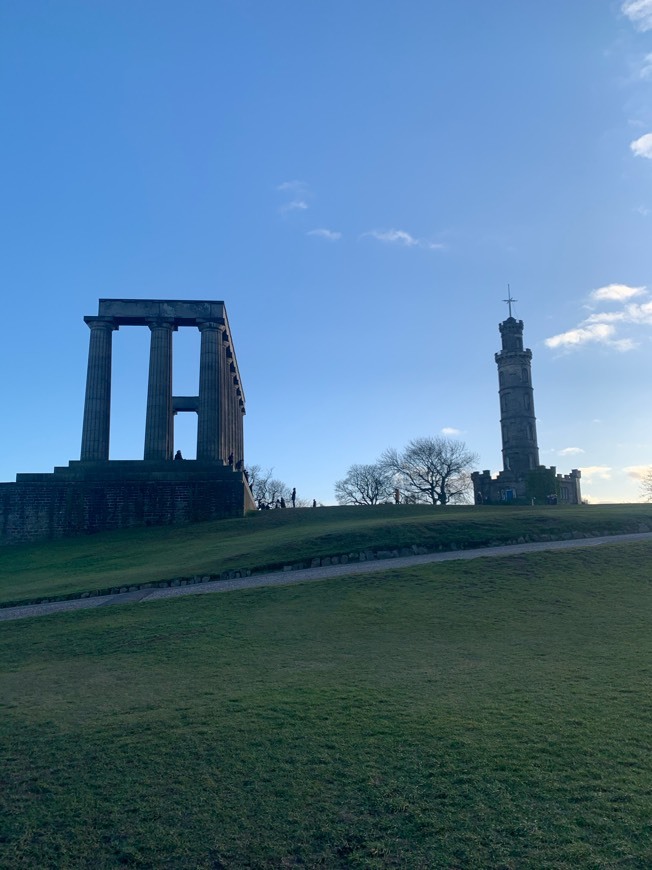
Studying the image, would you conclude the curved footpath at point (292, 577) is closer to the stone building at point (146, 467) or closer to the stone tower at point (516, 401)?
the stone building at point (146, 467)

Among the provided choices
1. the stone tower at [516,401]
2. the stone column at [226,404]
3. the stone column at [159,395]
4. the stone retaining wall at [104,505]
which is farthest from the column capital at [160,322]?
the stone tower at [516,401]

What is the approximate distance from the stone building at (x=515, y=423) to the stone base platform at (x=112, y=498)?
33.6m

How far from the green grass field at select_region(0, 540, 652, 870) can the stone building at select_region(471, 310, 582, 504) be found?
55573mm

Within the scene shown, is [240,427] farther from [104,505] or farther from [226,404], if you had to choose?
[104,505]

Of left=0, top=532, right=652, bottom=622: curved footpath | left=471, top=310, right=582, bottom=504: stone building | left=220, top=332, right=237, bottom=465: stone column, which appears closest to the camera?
left=0, top=532, right=652, bottom=622: curved footpath

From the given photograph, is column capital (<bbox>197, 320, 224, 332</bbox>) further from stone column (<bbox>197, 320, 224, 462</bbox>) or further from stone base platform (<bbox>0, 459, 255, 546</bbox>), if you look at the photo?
stone base platform (<bbox>0, 459, 255, 546</bbox>)

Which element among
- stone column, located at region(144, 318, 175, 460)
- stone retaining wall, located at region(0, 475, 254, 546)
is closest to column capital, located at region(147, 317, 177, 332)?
stone column, located at region(144, 318, 175, 460)

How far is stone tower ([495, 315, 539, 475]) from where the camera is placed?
7531 centimetres

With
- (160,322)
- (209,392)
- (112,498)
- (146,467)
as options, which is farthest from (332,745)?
(160,322)

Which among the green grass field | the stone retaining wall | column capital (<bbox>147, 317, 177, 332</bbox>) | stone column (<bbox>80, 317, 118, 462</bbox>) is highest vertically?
column capital (<bbox>147, 317, 177, 332</bbox>)

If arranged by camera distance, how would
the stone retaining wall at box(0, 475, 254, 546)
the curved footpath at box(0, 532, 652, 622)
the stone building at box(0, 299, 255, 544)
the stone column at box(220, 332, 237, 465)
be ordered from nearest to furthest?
the curved footpath at box(0, 532, 652, 622) → the stone retaining wall at box(0, 475, 254, 546) → the stone building at box(0, 299, 255, 544) → the stone column at box(220, 332, 237, 465)

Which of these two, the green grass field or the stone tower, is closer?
the green grass field

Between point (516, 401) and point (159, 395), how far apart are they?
45972 millimetres

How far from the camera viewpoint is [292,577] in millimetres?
21031
